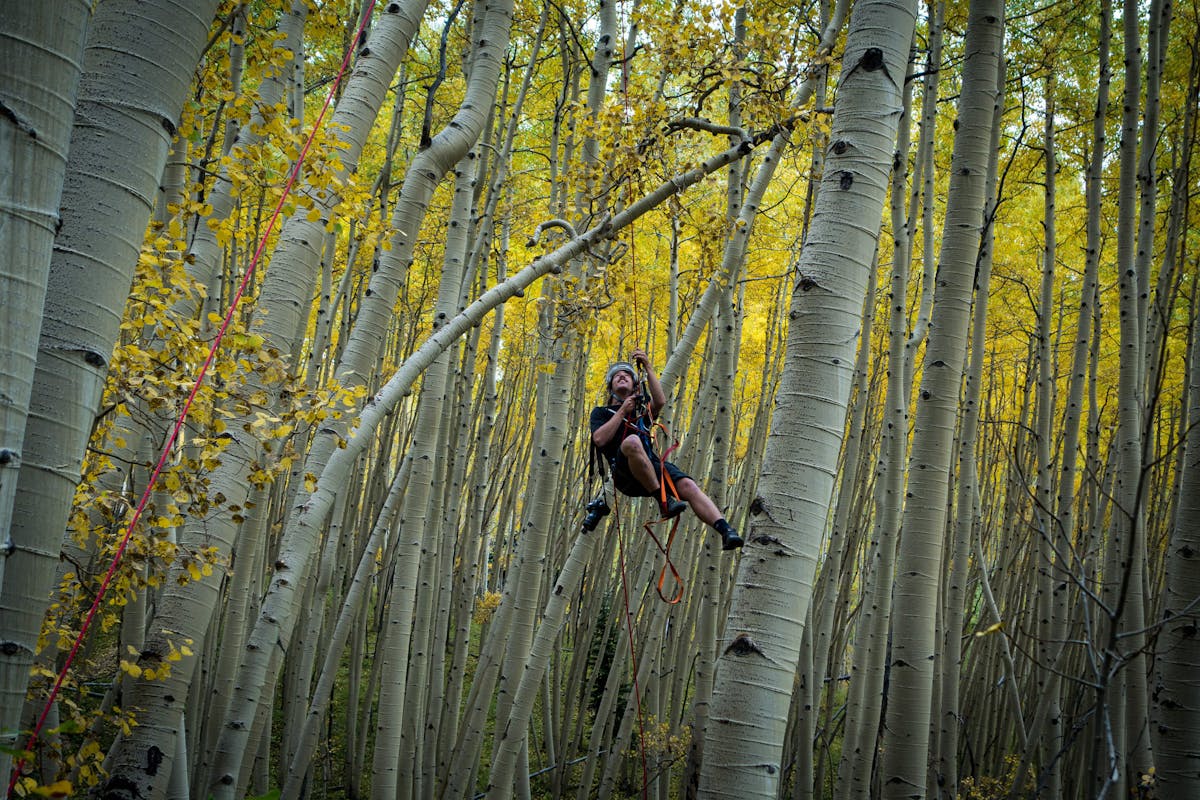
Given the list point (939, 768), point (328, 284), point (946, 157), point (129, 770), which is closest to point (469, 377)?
point (328, 284)

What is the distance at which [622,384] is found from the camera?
3975 mm

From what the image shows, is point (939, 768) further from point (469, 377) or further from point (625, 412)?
point (469, 377)

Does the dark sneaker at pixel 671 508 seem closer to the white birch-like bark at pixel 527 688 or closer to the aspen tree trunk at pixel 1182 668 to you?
the white birch-like bark at pixel 527 688

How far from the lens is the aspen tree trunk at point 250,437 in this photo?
8.09 feet

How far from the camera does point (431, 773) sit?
5.04 metres

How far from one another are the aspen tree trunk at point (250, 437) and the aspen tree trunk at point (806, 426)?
1.48 meters

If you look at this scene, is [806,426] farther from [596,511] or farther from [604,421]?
[604,421]

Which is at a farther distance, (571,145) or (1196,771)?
(571,145)

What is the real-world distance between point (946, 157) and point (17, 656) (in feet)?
23.2

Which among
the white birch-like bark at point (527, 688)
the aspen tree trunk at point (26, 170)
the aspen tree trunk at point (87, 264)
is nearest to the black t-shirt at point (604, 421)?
the white birch-like bark at point (527, 688)

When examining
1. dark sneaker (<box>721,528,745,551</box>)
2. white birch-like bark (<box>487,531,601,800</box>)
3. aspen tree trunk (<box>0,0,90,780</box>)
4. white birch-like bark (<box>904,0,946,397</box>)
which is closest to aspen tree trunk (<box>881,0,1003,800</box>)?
dark sneaker (<box>721,528,745,551</box>)

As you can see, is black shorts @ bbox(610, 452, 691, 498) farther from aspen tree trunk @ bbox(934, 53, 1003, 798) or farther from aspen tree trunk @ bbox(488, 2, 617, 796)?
aspen tree trunk @ bbox(934, 53, 1003, 798)

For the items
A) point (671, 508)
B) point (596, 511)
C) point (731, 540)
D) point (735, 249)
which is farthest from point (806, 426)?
point (735, 249)

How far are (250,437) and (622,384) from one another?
6.12 feet
